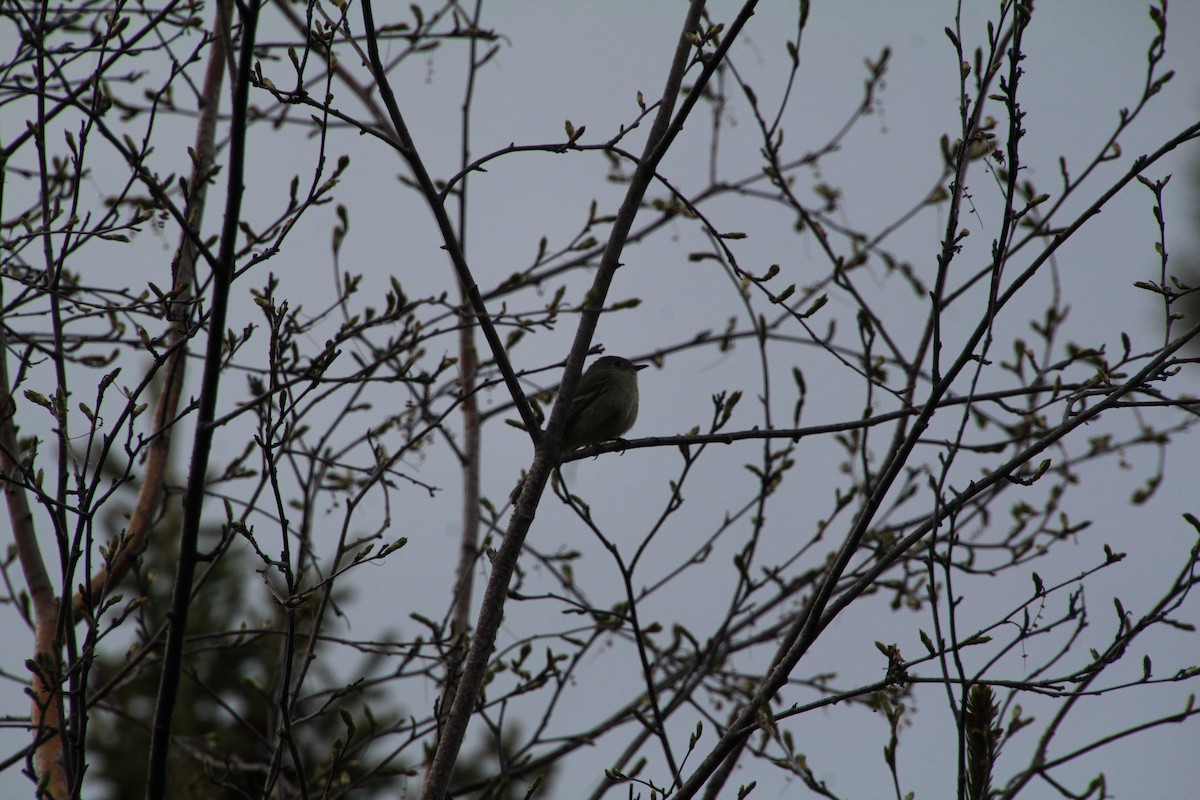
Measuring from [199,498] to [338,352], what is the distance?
2.29ft

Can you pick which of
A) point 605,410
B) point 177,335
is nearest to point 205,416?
point 177,335

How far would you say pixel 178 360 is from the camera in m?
4.50

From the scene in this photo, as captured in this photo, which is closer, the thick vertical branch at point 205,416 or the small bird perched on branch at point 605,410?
the thick vertical branch at point 205,416

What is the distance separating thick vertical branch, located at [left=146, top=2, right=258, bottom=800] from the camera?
256 cm

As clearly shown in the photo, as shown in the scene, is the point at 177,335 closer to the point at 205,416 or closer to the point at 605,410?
the point at 205,416

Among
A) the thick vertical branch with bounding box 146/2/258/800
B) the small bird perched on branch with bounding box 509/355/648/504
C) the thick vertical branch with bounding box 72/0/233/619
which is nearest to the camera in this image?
the thick vertical branch with bounding box 146/2/258/800

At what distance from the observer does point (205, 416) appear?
2.80 meters

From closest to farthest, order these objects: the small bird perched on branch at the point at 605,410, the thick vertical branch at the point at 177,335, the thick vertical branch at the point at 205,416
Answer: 1. the thick vertical branch at the point at 205,416
2. the thick vertical branch at the point at 177,335
3. the small bird perched on branch at the point at 605,410

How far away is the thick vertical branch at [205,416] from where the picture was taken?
2564 mm

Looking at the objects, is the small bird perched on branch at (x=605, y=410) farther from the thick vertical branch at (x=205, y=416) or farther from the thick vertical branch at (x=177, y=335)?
the thick vertical branch at (x=205, y=416)

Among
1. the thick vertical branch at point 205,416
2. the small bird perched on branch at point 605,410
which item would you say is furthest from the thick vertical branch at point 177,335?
the small bird perched on branch at point 605,410

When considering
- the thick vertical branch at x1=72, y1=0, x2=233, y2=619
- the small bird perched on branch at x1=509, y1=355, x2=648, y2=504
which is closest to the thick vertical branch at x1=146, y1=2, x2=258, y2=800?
the thick vertical branch at x1=72, y1=0, x2=233, y2=619

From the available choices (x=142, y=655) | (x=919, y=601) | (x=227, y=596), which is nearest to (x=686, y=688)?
(x=919, y=601)

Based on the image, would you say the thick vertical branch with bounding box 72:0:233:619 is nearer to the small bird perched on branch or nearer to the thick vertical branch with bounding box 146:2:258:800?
the thick vertical branch with bounding box 146:2:258:800
